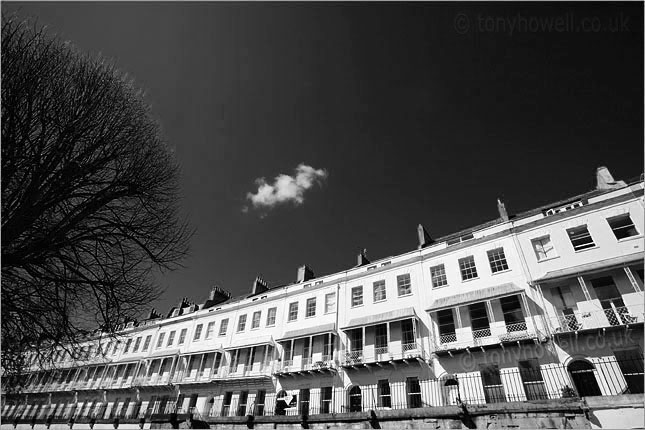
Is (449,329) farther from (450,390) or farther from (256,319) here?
(256,319)

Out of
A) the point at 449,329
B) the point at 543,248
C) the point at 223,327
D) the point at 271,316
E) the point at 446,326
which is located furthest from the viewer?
the point at 223,327

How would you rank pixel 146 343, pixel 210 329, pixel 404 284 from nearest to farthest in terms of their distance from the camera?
1. pixel 404 284
2. pixel 210 329
3. pixel 146 343

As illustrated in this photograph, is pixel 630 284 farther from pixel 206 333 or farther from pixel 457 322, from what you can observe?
pixel 206 333

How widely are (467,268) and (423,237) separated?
475cm

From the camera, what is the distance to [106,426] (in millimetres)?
24781

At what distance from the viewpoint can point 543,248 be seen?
18.5m

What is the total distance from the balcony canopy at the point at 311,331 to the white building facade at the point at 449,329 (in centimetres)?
11

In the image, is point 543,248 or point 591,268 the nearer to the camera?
point 591,268

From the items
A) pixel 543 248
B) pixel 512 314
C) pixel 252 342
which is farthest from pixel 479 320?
pixel 252 342

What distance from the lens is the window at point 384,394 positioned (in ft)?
60.5

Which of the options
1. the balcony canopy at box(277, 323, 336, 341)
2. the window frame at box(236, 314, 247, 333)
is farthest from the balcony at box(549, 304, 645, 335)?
the window frame at box(236, 314, 247, 333)

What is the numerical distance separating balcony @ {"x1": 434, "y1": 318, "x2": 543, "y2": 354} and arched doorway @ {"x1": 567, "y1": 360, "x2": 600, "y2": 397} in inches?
71.9

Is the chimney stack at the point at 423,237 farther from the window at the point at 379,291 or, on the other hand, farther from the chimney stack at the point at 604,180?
the chimney stack at the point at 604,180

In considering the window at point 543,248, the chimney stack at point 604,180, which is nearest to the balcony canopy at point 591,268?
the window at point 543,248
